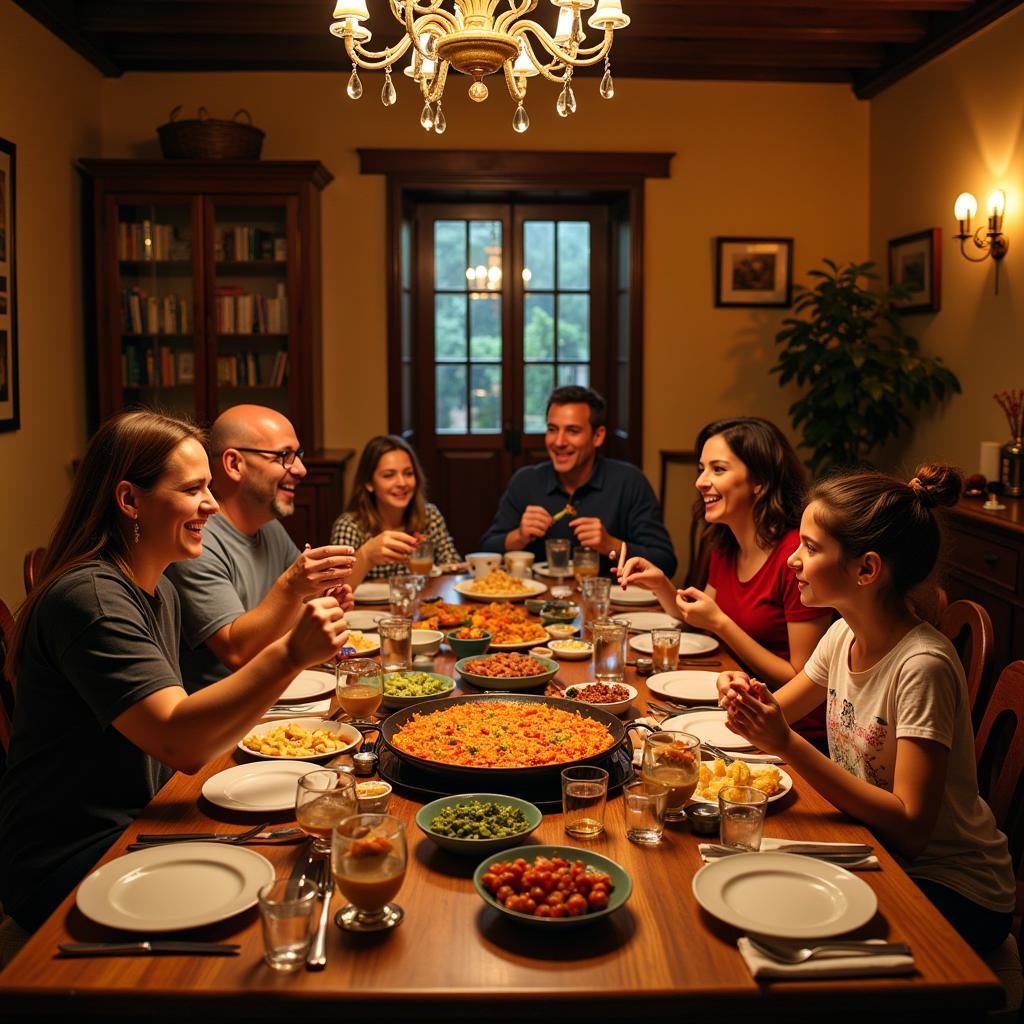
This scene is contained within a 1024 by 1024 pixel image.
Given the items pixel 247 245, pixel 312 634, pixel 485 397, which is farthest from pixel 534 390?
pixel 312 634

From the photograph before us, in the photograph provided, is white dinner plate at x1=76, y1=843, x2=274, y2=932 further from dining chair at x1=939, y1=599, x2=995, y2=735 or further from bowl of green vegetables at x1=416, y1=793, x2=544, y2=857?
dining chair at x1=939, y1=599, x2=995, y2=735

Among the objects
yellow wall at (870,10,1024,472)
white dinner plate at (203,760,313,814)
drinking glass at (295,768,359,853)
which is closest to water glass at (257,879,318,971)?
drinking glass at (295,768,359,853)

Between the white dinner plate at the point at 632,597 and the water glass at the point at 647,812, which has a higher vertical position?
the white dinner plate at the point at 632,597

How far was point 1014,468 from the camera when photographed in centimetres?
409

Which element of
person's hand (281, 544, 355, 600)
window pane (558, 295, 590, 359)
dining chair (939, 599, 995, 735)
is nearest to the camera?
dining chair (939, 599, 995, 735)

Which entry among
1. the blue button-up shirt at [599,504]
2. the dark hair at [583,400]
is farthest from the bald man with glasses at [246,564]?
the dark hair at [583,400]

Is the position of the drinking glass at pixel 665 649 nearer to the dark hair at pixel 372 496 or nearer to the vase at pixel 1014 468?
the dark hair at pixel 372 496

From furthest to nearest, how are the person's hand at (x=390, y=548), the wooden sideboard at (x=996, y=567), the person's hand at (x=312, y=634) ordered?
the wooden sideboard at (x=996, y=567) → the person's hand at (x=390, y=548) → the person's hand at (x=312, y=634)

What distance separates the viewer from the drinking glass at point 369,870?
4.10ft

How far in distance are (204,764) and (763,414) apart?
4.93 m

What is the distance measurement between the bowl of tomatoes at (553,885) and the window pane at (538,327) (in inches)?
198

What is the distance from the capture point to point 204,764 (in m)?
1.69

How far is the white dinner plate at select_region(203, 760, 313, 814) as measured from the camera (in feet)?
5.20

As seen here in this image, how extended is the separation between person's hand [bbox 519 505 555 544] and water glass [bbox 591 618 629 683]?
1.52 meters
